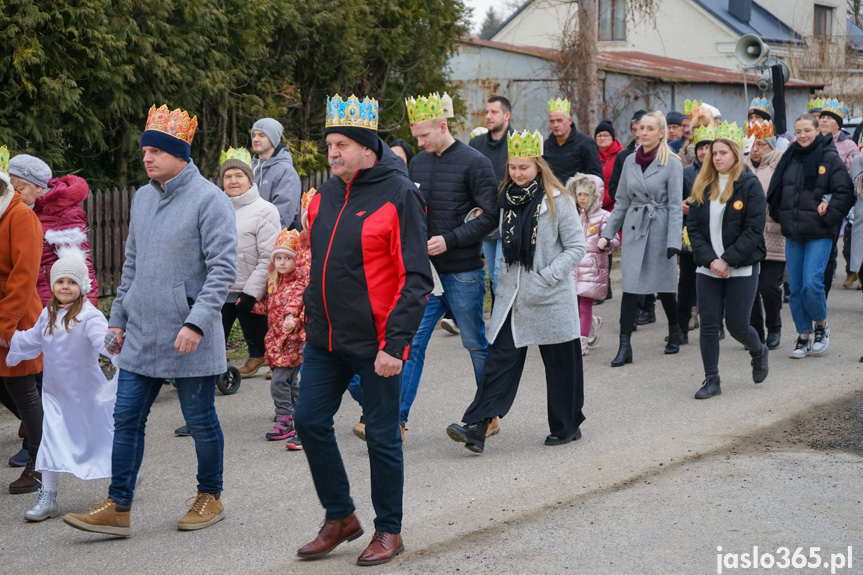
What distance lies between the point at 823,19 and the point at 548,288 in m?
43.6

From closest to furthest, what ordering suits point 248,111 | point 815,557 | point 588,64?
point 815,557, point 248,111, point 588,64

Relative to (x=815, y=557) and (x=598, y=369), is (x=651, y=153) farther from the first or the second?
(x=815, y=557)

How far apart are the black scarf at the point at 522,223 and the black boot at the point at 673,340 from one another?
3.44m

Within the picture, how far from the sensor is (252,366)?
9.02 meters

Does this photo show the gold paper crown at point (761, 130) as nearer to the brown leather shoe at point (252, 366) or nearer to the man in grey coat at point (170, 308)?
the brown leather shoe at point (252, 366)

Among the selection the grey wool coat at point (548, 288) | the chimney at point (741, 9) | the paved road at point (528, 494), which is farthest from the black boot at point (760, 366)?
the chimney at point (741, 9)

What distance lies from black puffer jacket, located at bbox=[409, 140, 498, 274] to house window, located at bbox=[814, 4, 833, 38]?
42.3 meters

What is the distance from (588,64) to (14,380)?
14.6 meters

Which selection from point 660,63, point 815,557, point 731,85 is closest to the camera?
point 815,557

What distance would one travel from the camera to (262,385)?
8773 millimetres

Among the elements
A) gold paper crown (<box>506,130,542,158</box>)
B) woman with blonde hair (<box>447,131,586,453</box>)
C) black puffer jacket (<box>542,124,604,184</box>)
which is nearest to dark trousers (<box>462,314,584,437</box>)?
woman with blonde hair (<box>447,131,586,453</box>)

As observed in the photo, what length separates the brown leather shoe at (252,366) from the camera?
29.6ft

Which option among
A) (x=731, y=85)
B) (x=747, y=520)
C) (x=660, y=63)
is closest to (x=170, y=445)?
(x=747, y=520)

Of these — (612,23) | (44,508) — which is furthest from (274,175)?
(612,23)
